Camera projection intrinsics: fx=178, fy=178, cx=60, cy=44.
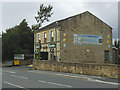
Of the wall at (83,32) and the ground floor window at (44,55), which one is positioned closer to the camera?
the wall at (83,32)

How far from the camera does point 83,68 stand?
20609 millimetres

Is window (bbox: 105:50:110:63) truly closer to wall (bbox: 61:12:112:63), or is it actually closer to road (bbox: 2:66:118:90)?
wall (bbox: 61:12:112:63)

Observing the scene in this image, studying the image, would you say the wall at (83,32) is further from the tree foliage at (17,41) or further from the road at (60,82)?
the tree foliage at (17,41)

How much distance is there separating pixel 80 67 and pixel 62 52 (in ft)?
38.1

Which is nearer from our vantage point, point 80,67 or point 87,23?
point 80,67

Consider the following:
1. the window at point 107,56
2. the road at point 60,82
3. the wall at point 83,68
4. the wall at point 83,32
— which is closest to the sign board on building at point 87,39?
the wall at point 83,32

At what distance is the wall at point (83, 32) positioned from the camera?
33.2m

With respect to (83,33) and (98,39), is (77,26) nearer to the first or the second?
(83,33)

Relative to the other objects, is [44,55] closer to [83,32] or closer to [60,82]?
[83,32]

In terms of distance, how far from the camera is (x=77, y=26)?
34.4m

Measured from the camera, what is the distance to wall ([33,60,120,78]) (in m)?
17.0

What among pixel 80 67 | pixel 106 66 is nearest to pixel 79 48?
pixel 80 67

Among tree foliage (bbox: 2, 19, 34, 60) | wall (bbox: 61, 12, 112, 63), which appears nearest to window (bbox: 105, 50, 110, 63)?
wall (bbox: 61, 12, 112, 63)

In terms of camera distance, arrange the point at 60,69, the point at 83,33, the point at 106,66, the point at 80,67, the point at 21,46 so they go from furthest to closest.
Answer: the point at 21,46, the point at 83,33, the point at 60,69, the point at 80,67, the point at 106,66
